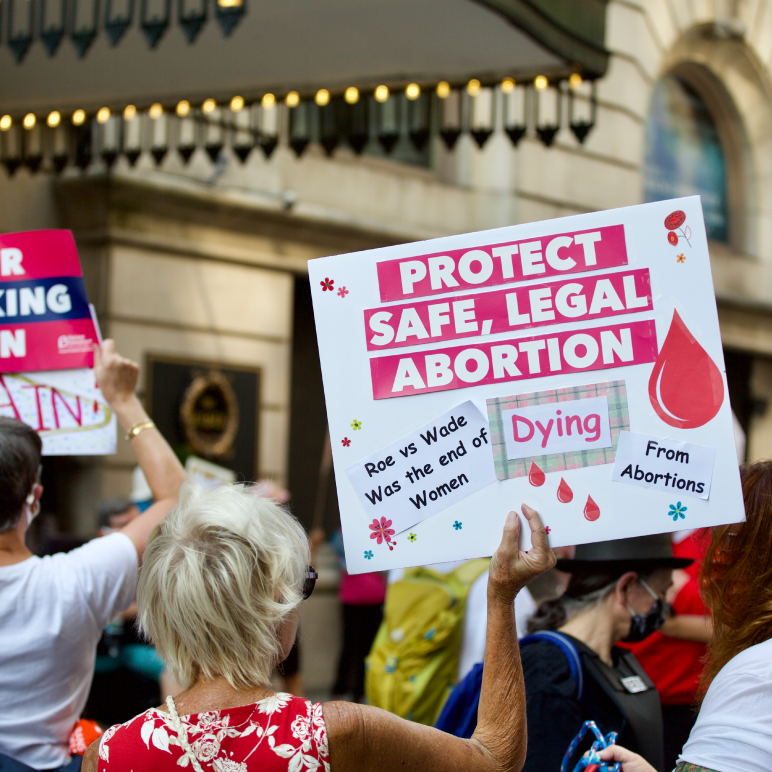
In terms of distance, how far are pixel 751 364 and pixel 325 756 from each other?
43.8 ft

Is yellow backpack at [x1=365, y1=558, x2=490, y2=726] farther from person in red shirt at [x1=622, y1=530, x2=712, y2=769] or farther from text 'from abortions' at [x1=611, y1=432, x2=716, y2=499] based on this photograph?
text 'from abortions' at [x1=611, y1=432, x2=716, y2=499]

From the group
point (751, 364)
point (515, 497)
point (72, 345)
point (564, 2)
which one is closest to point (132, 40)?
point (564, 2)

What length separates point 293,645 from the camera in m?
1.95

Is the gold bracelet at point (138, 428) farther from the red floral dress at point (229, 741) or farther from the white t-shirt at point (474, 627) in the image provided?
the white t-shirt at point (474, 627)

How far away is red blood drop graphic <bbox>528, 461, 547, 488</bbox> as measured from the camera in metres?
1.91

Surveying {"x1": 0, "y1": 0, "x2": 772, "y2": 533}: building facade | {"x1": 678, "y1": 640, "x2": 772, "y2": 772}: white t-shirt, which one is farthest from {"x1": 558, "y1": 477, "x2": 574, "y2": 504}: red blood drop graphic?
{"x1": 0, "y1": 0, "x2": 772, "y2": 533}: building facade

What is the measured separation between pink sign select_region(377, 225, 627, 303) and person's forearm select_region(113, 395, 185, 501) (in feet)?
3.07

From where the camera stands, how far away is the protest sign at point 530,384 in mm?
1892

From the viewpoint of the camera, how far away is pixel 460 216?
10680mm

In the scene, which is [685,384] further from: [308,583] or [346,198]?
[346,198]

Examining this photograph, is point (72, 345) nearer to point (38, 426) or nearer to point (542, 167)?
point (38, 426)

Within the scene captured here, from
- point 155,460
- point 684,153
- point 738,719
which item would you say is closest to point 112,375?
point 155,460

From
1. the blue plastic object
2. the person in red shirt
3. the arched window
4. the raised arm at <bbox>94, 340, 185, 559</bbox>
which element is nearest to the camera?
the blue plastic object

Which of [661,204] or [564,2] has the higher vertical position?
[564,2]
